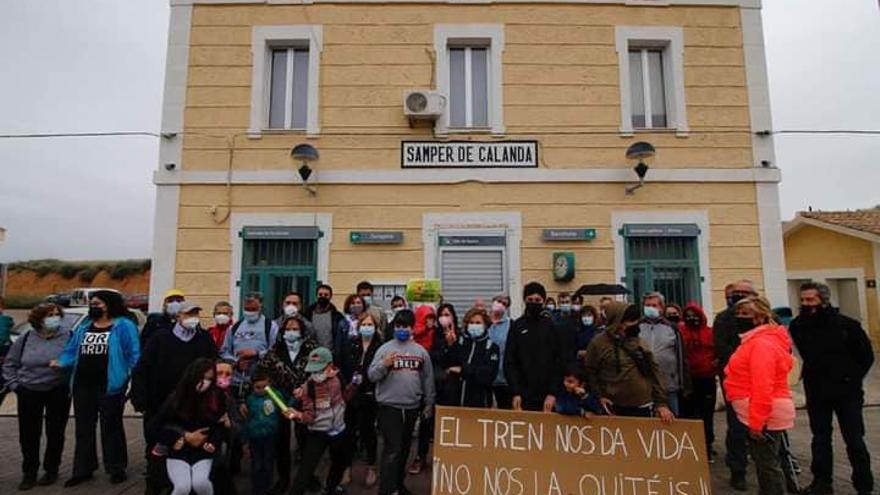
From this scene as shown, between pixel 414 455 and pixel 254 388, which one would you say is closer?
pixel 254 388

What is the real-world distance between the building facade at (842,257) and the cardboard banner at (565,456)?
13.4 metres

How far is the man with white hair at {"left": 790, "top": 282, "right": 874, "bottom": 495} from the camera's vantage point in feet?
15.0

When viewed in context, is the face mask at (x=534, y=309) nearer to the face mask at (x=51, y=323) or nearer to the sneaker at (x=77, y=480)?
the sneaker at (x=77, y=480)

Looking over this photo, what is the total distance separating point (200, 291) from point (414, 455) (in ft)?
15.5

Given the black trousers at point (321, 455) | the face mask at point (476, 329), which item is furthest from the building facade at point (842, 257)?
the black trousers at point (321, 455)

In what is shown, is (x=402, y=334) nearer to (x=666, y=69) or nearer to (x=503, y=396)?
(x=503, y=396)

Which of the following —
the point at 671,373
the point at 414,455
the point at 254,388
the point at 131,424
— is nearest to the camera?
the point at 254,388

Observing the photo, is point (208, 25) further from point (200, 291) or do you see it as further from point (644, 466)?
point (644, 466)

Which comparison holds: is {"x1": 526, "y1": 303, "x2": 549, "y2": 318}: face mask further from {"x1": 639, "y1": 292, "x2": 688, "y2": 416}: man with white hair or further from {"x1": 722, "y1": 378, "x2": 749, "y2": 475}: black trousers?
{"x1": 722, "y1": 378, "x2": 749, "y2": 475}: black trousers

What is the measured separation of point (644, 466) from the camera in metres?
4.14

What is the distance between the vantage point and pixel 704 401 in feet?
18.3

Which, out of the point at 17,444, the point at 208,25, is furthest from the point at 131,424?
the point at 208,25

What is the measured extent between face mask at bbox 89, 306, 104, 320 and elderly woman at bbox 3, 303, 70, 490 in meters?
0.40

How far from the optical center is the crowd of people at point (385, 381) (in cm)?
422
